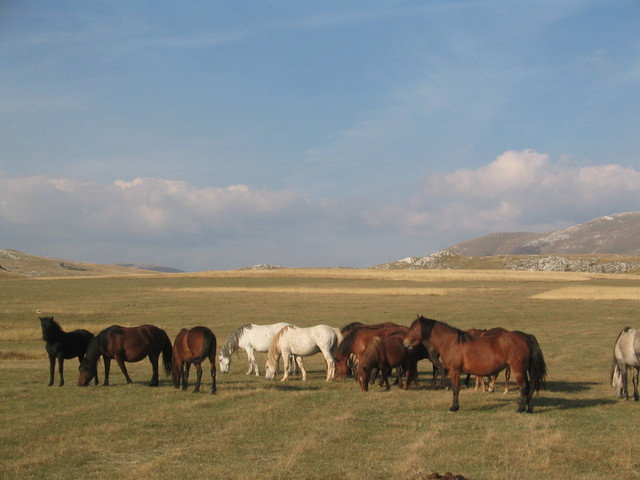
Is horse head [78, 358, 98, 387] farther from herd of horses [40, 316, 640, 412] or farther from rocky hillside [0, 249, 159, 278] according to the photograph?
rocky hillside [0, 249, 159, 278]

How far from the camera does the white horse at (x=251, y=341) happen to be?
1998cm

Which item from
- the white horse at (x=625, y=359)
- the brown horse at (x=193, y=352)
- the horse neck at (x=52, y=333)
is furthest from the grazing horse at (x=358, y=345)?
the horse neck at (x=52, y=333)

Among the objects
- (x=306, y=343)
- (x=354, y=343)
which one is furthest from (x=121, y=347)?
(x=354, y=343)

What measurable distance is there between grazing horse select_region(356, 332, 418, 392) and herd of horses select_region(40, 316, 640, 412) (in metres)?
0.02

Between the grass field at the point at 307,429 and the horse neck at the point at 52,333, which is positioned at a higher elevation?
the horse neck at the point at 52,333

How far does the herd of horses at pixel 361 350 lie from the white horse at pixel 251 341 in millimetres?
31

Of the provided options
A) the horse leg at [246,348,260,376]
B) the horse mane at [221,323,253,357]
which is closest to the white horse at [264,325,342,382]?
the horse leg at [246,348,260,376]

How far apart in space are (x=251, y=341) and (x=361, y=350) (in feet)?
16.3

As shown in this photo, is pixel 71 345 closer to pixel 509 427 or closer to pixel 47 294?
pixel 509 427

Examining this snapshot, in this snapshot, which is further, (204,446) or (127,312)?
(127,312)

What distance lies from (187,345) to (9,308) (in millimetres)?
33511

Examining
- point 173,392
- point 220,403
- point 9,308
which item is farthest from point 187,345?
point 9,308

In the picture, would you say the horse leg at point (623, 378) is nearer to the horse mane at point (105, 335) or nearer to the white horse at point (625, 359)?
the white horse at point (625, 359)

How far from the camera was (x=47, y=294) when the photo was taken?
56156 mm
